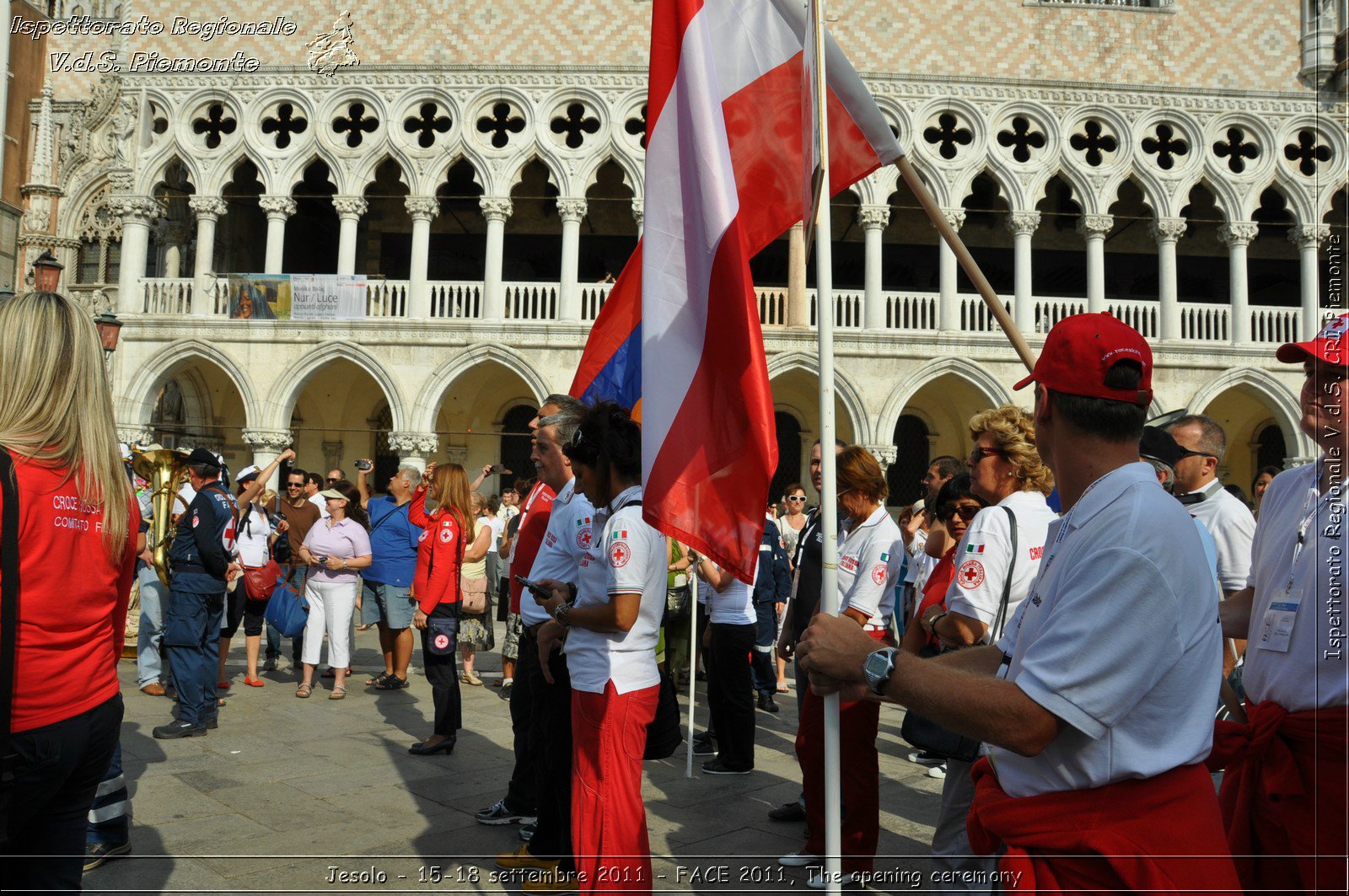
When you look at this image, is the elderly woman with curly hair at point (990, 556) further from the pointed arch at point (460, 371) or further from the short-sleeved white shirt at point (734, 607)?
the pointed arch at point (460, 371)

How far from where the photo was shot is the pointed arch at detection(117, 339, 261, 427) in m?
17.0

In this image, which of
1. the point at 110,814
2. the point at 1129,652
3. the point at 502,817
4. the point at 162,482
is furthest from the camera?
the point at 162,482

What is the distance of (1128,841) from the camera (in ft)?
5.16

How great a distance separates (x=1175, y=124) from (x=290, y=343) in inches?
659

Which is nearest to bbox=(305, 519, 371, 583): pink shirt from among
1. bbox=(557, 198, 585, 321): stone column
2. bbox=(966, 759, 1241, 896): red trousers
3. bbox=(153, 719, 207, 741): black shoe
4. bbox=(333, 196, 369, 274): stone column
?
bbox=(153, 719, 207, 741): black shoe

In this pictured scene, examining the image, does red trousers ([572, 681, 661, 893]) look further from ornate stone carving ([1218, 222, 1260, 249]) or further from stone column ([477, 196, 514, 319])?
ornate stone carving ([1218, 222, 1260, 249])

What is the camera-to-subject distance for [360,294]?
56.0 ft

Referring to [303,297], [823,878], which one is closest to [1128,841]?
[823,878]

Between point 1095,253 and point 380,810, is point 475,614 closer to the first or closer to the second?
point 380,810

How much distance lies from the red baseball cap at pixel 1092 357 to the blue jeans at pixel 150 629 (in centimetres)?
743

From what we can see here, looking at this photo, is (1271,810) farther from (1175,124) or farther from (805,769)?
(1175,124)

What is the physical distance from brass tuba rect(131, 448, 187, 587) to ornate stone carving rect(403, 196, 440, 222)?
31.9ft

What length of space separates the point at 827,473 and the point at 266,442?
55.5 feet

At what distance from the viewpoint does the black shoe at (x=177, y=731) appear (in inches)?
231
